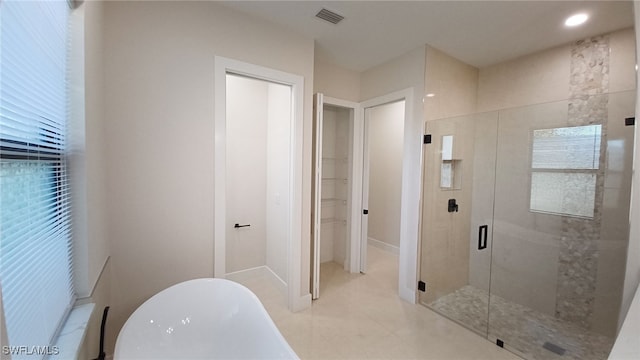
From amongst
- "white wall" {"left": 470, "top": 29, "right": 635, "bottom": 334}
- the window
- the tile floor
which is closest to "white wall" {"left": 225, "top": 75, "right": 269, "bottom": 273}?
the tile floor

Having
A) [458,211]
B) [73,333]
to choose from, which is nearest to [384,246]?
[458,211]

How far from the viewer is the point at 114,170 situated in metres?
1.64

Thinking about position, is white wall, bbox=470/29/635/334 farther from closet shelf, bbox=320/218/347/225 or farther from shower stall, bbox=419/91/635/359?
closet shelf, bbox=320/218/347/225

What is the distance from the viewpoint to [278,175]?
2.95 meters

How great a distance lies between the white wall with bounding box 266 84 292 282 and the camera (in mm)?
2684

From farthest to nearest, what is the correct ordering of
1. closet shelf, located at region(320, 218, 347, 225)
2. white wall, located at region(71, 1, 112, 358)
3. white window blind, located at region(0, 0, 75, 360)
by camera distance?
closet shelf, located at region(320, 218, 347, 225), white wall, located at region(71, 1, 112, 358), white window blind, located at region(0, 0, 75, 360)

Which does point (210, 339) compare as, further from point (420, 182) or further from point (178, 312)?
point (420, 182)

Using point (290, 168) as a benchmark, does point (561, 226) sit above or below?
below

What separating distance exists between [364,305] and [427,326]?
63cm

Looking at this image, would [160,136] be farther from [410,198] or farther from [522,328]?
[522,328]

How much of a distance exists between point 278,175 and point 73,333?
2112 mm

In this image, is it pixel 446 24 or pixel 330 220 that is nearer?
pixel 446 24

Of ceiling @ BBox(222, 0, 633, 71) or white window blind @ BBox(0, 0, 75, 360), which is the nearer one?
white window blind @ BBox(0, 0, 75, 360)

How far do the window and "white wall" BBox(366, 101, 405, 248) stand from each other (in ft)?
6.56
